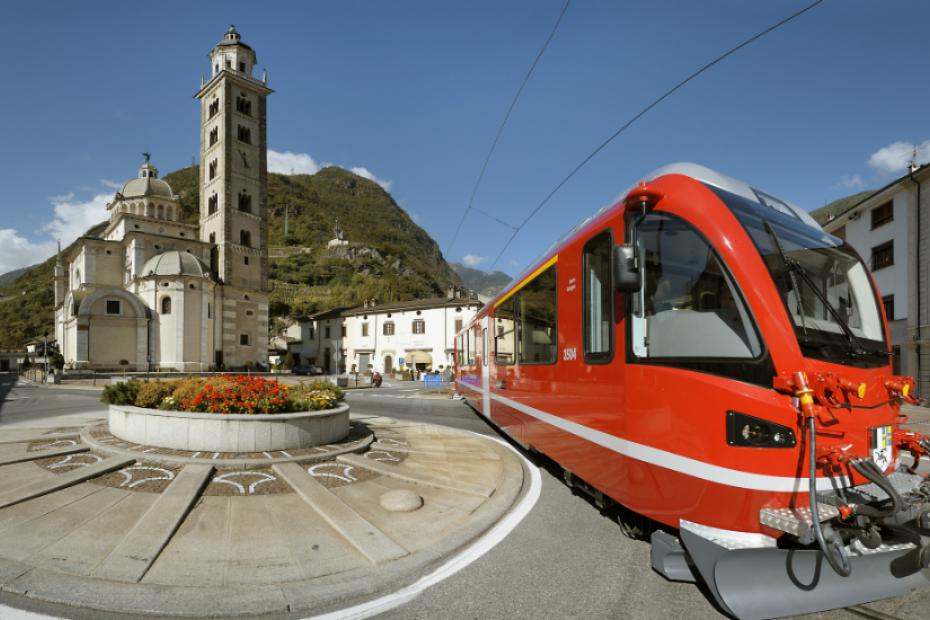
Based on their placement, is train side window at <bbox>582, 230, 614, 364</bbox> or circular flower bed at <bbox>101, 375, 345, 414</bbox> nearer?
train side window at <bbox>582, 230, 614, 364</bbox>

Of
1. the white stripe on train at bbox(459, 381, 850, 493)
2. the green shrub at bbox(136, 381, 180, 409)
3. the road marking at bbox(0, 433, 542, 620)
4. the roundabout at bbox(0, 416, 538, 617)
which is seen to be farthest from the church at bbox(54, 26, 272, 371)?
the white stripe on train at bbox(459, 381, 850, 493)

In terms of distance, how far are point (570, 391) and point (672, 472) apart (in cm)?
189

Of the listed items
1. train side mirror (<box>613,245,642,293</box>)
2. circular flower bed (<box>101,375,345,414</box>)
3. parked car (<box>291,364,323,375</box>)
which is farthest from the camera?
parked car (<box>291,364,323,375</box>)

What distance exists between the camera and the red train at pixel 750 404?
130 inches

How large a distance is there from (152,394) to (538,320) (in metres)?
6.70

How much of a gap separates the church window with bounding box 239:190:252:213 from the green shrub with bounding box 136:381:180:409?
51.5 m

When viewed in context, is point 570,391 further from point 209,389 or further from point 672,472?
point 209,389

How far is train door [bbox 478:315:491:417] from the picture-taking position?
1113cm

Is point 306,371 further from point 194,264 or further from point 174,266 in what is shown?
point 174,266

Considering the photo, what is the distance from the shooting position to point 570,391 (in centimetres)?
556

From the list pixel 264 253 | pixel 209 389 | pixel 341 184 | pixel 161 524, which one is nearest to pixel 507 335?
pixel 209 389

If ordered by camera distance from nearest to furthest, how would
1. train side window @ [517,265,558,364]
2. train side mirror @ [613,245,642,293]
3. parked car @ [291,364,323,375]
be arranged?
train side mirror @ [613,245,642,293], train side window @ [517,265,558,364], parked car @ [291,364,323,375]

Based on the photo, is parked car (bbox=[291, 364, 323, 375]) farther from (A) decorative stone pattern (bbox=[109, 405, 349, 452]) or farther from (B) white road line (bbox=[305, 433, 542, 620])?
(B) white road line (bbox=[305, 433, 542, 620])

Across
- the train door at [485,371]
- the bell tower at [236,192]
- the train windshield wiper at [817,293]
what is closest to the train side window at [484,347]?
the train door at [485,371]
